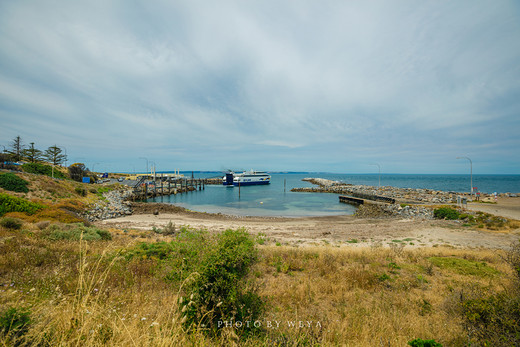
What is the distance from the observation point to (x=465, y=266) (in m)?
8.22

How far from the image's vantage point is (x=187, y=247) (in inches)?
171

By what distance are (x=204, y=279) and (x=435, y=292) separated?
6.67m

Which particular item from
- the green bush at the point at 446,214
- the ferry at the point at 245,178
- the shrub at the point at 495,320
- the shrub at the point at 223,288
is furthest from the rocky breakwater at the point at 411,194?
the shrub at the point at 223,288

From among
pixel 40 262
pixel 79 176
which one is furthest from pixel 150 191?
pixel 40 262

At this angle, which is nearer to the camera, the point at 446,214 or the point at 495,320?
the point at 495,320

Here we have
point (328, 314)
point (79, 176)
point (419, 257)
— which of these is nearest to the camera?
point (328, 314)

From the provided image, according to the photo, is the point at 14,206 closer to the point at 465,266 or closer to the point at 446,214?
the point at 465,266

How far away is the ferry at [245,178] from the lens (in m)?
98.8

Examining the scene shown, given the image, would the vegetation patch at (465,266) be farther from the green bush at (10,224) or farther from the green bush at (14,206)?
the green bush at (14,206)

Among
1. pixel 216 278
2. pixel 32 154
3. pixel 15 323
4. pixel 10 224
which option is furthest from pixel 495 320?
pixel 32 154

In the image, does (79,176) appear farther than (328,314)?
Yes

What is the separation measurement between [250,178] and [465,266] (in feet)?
320

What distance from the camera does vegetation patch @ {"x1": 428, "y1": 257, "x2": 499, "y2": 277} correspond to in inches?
299

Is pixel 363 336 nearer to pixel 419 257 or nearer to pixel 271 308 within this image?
pixel 271 308
